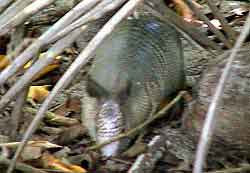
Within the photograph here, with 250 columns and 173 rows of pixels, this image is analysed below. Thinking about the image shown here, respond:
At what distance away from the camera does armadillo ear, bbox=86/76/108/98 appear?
1957 mm

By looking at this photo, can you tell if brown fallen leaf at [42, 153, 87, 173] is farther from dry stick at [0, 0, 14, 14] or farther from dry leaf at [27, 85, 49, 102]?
dry stick at [0, 0, 14, 14]

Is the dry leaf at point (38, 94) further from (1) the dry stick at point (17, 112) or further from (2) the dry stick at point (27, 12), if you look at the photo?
(2) the dry stick at point (27, 12)

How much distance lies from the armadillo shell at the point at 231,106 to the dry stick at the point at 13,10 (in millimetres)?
524

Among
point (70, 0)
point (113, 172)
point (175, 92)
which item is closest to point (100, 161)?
point (113, 172)

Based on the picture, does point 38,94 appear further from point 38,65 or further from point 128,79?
point 38,65

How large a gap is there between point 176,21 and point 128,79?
229 millimetres

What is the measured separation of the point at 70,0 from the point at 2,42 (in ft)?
1.04

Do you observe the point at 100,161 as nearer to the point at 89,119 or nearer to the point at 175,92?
the point at 89,119

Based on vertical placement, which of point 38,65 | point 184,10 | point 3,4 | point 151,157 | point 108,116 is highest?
point 3,4

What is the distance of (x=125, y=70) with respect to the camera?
76.5 inches

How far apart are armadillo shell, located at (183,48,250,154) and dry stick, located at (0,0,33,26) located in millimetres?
524

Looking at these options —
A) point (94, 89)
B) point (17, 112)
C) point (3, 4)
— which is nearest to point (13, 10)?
point (3, 4)

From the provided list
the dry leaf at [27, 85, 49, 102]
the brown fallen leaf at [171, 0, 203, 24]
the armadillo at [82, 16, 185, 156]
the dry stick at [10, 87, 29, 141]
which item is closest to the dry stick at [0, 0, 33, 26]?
the dry stick at [10, 87, 29, 141]

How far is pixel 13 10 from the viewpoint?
5.00 ft
